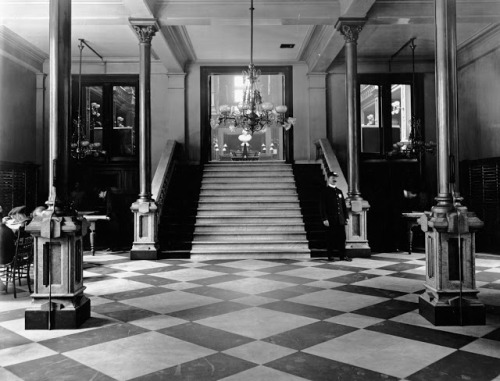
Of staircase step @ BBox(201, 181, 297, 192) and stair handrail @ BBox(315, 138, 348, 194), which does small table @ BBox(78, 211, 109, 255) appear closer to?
staircase step @ BBox(201, 181, 297, 192)

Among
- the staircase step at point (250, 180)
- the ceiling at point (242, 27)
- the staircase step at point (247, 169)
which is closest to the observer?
the ceiling at point (242, 27)

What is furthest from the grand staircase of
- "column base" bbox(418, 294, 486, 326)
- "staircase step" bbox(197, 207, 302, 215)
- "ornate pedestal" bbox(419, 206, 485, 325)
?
"column base" bbox(418, 294, 486, 326)

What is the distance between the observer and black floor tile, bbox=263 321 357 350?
3919 millimetres

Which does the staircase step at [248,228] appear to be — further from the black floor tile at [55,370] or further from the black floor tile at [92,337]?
the black floor tile at [55,370]

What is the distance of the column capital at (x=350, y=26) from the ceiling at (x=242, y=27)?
16 cm

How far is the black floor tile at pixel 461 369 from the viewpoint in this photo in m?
3.14

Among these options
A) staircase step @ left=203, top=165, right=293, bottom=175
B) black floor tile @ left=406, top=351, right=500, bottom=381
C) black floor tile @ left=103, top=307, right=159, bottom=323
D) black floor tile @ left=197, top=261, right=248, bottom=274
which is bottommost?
black floor tile @ left=406, top=351, right=500, bottom=381

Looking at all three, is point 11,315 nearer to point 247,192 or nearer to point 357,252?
point 357,252

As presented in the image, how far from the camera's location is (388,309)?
199 inches

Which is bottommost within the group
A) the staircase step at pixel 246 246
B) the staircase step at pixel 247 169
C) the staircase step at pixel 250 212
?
the staircase step at pixel 246 246

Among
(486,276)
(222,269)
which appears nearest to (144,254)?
(222,269)

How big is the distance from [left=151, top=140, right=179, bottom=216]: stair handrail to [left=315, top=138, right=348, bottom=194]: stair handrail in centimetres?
389

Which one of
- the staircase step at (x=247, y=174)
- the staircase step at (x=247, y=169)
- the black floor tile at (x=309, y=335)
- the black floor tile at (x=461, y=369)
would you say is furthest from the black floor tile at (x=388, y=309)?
the staircase step at (x=247, y=169)

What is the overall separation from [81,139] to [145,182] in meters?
3.82
